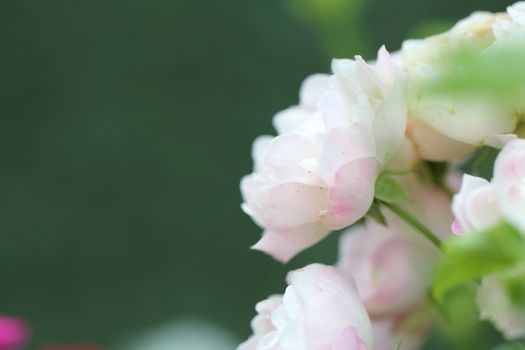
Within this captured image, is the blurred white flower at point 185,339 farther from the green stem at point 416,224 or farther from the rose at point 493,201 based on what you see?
the rose at point 493,201

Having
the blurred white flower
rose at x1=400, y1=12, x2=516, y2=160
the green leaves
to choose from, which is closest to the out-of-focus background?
the blurred white flower

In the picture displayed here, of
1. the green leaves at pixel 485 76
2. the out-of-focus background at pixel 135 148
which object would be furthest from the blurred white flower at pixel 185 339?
the green leaves at pixel 485 76

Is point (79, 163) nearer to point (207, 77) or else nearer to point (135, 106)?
point (135, 106)

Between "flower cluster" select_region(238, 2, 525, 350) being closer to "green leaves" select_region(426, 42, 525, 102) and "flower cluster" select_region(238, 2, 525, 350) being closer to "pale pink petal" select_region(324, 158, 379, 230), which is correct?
"pale pink petal" select_region(324, 158, 379, 230)

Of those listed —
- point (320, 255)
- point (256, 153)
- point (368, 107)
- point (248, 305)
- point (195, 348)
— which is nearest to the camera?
point (368, 107)

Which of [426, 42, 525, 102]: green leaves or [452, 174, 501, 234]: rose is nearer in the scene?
[426, 42, 525, 102]: green leaves

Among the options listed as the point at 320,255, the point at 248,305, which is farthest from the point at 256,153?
the point at 248,305

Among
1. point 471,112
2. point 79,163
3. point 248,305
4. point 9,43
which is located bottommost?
Result: point 248,305

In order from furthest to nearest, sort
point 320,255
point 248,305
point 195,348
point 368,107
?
point 248,305, point 320,255, point 195,348, point 368,107
